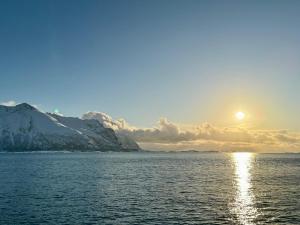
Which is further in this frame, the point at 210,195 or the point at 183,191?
the point at 183,191

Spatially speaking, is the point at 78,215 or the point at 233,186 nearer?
the point at 78,215

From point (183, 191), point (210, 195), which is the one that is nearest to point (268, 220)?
point (210, 195)

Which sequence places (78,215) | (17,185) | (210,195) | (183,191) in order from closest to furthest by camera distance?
(78,215)
(210,195)
(183,191)
(17,185)

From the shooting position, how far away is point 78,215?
2542 inches

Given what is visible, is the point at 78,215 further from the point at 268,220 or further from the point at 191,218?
the point at 268,220

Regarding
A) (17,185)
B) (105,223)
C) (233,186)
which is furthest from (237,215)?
(17,185)

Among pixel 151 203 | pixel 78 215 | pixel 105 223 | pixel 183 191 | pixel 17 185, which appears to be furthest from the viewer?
pixel 17 185

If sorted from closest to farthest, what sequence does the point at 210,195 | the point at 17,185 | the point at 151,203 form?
the point at 151,203
the point at 210,195
the point at 17,185

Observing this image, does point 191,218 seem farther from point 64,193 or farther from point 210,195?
A: point 64,193

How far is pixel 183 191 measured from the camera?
315 feet

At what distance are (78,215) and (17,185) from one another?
4968 cm

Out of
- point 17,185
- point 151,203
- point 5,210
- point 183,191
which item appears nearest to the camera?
point 5,210

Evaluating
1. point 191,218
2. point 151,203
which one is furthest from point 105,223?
point 151,203

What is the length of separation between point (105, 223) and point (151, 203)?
19.2 meters
